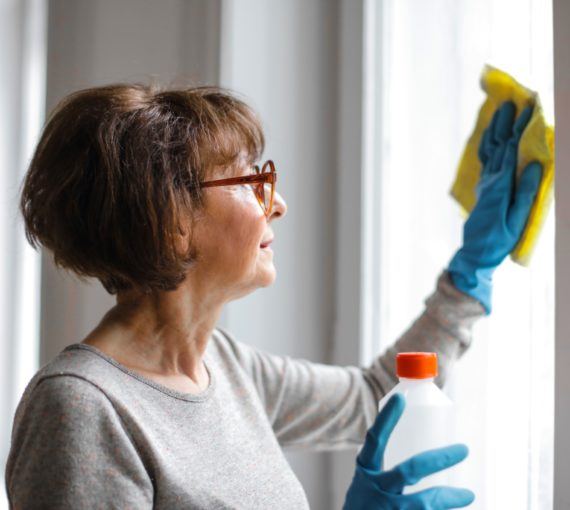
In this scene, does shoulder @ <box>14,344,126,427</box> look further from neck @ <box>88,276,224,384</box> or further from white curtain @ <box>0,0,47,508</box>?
white curtain @ <box>0,0,47,508</box>

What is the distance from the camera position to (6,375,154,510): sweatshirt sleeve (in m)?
0.80

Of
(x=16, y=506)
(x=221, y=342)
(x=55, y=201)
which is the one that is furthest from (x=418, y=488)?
(x=55, y=201)

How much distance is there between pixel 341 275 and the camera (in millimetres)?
1487

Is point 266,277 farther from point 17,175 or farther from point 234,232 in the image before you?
point 17,175

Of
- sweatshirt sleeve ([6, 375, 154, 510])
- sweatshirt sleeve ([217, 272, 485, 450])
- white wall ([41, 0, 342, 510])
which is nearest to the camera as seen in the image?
sweatshirt sleeve ([6, 375, 154, 510])

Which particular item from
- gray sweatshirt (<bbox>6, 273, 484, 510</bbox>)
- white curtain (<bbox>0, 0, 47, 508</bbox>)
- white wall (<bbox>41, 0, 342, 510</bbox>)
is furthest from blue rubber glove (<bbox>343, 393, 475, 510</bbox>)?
white curtain (<bbox>0, 0, 47, 508</bbox>)

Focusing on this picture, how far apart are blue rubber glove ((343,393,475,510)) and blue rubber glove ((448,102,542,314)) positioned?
303mm

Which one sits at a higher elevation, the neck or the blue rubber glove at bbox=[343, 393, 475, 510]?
the neck

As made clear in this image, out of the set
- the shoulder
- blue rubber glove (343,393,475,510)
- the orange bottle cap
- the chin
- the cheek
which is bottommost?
blue rubber glove (343,393,475,510)

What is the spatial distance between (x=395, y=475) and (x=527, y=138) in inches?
18.9

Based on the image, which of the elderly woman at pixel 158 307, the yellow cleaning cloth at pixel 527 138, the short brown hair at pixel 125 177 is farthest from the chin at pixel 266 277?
the yellow cleaning cloth at pixel 527 138

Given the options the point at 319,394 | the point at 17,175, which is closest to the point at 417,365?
the point at 319,394

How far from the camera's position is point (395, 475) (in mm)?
847

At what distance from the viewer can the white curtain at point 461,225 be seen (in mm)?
1050
